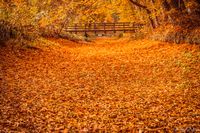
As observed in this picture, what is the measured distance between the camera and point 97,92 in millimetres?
10016

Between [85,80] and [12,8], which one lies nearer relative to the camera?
[85,80]

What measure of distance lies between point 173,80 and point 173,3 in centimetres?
863

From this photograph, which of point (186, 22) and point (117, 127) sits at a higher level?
point (186, 22)

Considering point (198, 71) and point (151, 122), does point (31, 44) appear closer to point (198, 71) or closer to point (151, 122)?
point (198, 71)

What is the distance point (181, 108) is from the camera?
26.8 ft

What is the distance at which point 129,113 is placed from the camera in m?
7.93

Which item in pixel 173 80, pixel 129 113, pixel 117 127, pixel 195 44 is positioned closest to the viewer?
pixel 117 127

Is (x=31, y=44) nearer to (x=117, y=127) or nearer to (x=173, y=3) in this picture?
(x=173, y=3)

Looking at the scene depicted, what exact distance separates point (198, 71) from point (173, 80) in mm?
1303

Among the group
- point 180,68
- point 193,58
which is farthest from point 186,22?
point 180,68

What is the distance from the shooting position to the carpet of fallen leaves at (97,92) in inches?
284

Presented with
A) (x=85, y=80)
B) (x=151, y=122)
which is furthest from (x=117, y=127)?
(x=85, y=80)

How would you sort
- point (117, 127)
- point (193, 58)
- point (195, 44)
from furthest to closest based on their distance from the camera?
point (195, 44) < point (193, 58) < point (117, 127)

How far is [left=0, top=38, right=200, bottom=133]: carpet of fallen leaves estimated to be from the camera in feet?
23.6
